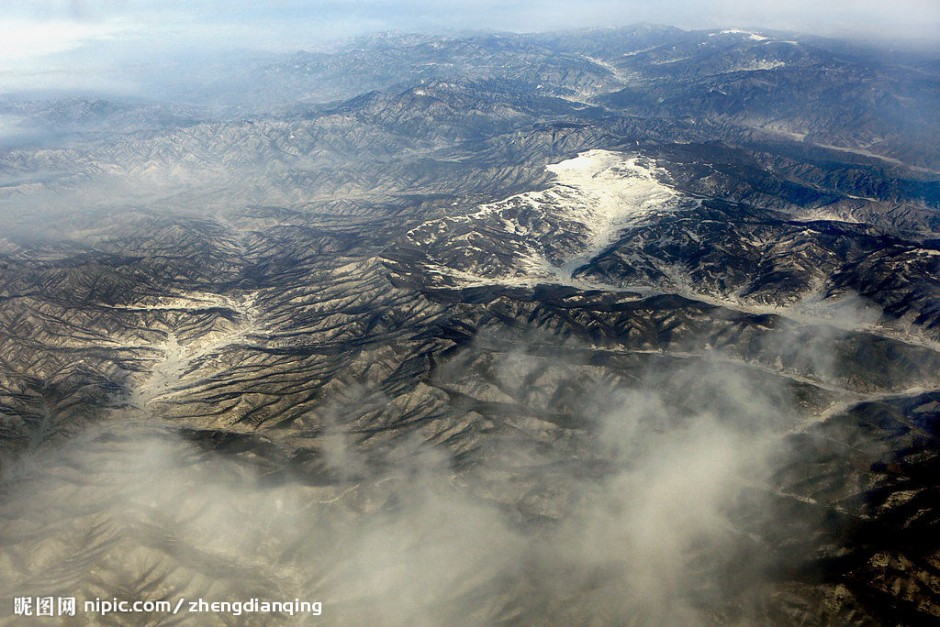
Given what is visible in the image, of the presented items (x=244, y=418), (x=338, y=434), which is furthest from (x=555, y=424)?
(x=244, y=418)

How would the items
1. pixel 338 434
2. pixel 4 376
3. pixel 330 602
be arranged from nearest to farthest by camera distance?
pixel 330 602, pixel 338 434, pixel 4 376

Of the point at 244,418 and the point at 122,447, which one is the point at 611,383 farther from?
the point at 122,447

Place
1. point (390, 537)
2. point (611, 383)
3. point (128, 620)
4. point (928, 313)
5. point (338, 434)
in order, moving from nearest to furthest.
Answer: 1. point (128, 620)
2. point (390, 537)
3. point (338, 434)
4. point (611, 383)
5. point (928, 313)

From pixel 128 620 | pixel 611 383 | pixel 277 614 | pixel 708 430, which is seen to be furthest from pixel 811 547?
pixel 128 620

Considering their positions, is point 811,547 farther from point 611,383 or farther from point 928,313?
point 928,313

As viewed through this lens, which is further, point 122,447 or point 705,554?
point 122,447

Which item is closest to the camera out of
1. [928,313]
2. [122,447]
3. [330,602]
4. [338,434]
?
[330,602]

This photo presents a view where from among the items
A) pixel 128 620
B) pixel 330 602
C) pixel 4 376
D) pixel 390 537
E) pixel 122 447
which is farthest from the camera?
pixel 4 376

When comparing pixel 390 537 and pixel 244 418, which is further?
pixel 244 418

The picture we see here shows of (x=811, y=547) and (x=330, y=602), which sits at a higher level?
(x=811, y=547)
